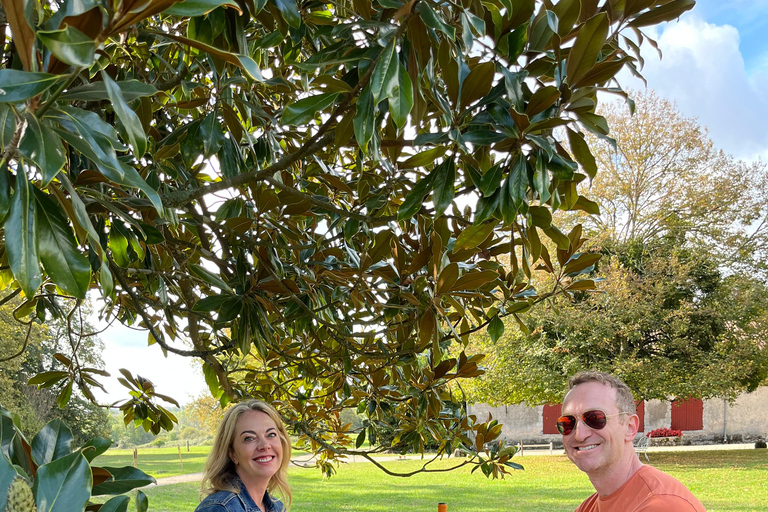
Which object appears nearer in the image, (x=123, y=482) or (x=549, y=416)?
(x=123, y=482)

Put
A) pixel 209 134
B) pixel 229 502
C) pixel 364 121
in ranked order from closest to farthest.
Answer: pixel 364 121 < pixel 209 134 < pixel 229 502

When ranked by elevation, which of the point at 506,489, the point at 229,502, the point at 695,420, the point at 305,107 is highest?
the point at 305,107

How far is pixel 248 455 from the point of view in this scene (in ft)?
9.98

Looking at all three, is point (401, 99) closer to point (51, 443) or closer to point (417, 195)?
point (417, 195)

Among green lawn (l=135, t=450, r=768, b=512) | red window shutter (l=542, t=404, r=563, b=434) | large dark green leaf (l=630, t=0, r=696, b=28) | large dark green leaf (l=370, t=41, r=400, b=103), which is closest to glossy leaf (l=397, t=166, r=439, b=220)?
large dark green leaf (l=370, t=41, r=400, b=103)

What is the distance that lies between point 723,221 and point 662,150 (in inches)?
109

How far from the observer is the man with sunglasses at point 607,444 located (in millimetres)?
2180

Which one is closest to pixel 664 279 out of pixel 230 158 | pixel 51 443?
pixel 230 158

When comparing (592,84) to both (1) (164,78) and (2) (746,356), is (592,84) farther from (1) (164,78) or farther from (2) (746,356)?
(2) (746,356)

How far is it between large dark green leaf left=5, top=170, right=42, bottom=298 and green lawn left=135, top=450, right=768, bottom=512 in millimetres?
11647

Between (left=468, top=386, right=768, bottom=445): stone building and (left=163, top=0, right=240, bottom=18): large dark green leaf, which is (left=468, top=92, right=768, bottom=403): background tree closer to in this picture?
(left=468, top=386, right=768, bottom=445): stone building

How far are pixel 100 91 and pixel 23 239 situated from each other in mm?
208

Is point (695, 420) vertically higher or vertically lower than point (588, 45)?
lower

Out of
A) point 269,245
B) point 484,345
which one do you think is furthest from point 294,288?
point 484,345
